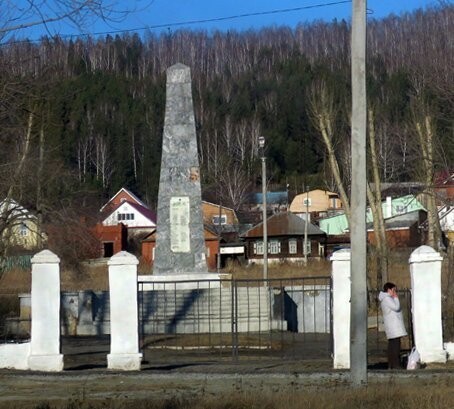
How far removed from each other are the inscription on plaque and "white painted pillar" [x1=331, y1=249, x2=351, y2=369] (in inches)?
592

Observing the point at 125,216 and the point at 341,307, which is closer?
the point at 341,307

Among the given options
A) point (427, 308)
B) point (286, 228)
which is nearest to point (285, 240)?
point (286, 228)

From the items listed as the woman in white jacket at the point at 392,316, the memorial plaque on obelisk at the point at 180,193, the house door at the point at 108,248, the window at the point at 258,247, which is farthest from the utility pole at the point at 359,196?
the window at the point at 258,247

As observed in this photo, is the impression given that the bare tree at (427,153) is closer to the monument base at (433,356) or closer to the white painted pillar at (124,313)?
the monument base at (433,356)

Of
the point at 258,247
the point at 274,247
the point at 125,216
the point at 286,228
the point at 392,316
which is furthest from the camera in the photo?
the point at 125,216

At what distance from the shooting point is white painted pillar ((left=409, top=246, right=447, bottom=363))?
16828mm

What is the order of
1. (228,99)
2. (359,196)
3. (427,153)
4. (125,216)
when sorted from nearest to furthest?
(359,196), (427,153), (125,216), (228,99)

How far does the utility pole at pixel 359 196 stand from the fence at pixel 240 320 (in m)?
6.63

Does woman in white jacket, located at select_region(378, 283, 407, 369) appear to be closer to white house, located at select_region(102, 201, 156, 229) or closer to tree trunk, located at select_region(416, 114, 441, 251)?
tree trunk, located at select_region(416, 114, 441, 251)

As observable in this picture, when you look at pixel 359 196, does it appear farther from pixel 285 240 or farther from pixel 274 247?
pixel 274 247

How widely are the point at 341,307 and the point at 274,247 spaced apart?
5690cm

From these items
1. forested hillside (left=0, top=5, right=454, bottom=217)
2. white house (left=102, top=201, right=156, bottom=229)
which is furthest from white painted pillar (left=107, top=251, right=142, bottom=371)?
white house (left=102, top=201, right=156, bottom=229)

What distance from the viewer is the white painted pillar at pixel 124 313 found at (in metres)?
16.8

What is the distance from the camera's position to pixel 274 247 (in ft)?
241
